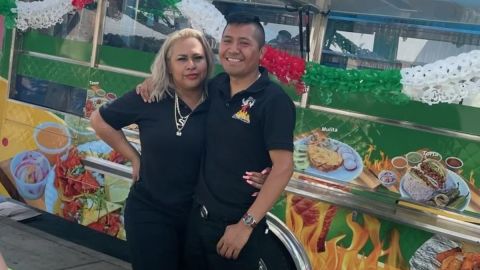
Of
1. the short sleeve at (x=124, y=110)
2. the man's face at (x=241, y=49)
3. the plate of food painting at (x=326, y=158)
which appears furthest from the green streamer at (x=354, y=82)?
the short sleeve at (x=124, y=110)

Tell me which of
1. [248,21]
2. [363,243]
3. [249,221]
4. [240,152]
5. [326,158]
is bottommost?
[363,243]

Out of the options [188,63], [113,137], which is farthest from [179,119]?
[113,137]

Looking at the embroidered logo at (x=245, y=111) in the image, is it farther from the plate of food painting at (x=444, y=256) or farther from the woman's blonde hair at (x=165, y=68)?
the plate of food painting at (x=444, y=256)

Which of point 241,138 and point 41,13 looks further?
point 41,13

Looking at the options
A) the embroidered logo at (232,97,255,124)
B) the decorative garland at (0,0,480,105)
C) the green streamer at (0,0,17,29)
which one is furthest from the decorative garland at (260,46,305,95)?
the green streamer at (0,0,17,29)

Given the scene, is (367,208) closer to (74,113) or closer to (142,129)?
(142,129)

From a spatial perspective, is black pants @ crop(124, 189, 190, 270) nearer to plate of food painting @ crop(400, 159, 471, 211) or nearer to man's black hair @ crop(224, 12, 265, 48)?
man's black hair @ crop(224, 12, 265, 48)

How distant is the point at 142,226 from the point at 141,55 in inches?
66.1

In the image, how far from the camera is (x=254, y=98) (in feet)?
7.43

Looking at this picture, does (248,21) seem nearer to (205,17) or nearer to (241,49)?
(241,49)

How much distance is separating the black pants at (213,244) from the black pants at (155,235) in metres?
0.08

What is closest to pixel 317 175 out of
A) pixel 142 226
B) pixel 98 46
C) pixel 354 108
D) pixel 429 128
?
pixel 354 108

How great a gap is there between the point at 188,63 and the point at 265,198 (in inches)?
25.2

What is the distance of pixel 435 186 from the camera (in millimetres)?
3033
